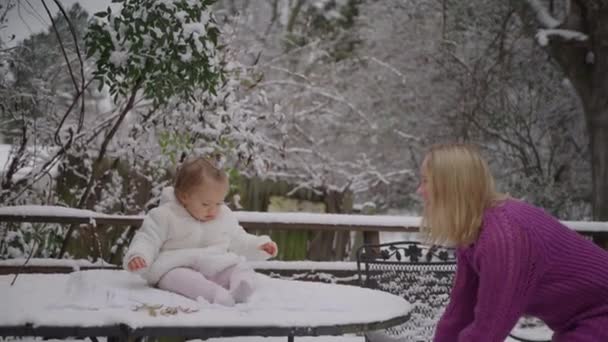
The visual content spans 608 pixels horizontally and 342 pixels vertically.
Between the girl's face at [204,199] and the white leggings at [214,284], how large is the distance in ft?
0.71

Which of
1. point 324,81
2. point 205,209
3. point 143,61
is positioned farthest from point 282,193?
point 205,209

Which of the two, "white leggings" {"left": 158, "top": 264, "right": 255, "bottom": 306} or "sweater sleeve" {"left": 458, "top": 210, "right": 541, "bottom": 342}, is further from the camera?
"white leggings" {"left": 158, "top": 264, "right": 255, "bottom": 306}

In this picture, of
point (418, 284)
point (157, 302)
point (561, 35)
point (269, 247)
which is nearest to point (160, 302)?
point (157, 302)

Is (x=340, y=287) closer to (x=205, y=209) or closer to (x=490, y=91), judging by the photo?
(x=205, y=209)

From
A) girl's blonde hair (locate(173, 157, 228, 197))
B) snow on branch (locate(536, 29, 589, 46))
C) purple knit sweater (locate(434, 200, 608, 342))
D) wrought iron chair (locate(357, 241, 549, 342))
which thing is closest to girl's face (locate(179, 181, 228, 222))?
girl's blonde hair (locate(173, 157, 228, 197))

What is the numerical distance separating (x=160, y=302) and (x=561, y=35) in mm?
4775

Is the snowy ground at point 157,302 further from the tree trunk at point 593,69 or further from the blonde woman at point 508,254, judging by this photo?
the tree trunk at point 593,69

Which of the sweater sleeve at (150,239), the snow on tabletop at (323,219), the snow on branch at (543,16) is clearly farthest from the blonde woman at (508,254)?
the snow on branch at (543,16)

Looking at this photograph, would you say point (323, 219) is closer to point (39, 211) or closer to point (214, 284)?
point (39, 211)

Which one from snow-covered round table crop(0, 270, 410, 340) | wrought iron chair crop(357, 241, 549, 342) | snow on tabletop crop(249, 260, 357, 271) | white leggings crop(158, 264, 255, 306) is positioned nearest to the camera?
snow-covered round table crop(0, 270, 410, 340)

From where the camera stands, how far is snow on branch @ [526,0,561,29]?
5.81 meters

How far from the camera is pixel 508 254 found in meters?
1.50

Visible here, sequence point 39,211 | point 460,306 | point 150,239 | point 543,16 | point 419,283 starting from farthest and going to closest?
point 543,16
point 39,211
point 419,283
point 150,239
point 460,306

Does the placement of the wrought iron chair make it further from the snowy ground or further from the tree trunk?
the tree trunk
